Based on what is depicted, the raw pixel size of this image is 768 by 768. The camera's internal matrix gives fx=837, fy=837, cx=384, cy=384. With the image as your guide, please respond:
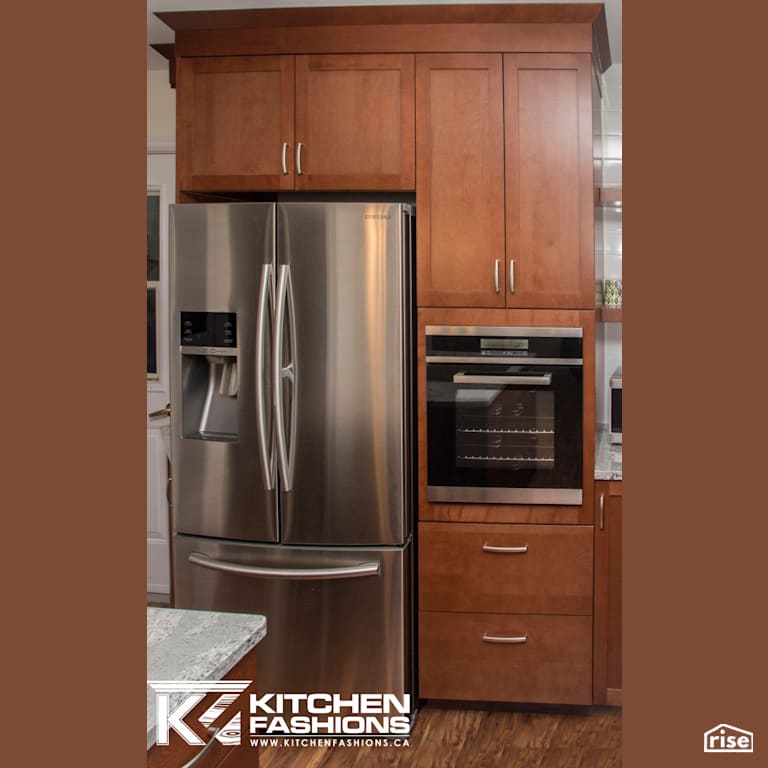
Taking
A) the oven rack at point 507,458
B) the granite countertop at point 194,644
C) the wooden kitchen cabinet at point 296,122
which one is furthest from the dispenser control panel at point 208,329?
the granite countertop at point 194,644

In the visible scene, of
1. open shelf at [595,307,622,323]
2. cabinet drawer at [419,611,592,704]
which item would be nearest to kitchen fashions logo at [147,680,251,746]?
cabinet drawer at [419,611,592,704]

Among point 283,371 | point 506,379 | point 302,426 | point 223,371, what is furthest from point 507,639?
point 223,371

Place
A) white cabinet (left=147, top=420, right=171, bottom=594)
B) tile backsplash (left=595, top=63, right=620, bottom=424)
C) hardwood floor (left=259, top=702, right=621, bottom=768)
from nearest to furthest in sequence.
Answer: hardwood floor (left=259, top=702, right=621, bottom=768), tile backsplash (left=595, top=63, right=620, bottom=424), white cabinet (left=147, top=420, right=171, bottom=594)

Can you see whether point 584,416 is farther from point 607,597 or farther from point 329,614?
point 329,614

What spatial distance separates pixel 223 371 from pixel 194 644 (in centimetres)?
155

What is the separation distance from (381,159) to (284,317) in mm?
606

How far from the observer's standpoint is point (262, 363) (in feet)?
8.18

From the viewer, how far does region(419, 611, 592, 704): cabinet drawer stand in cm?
262

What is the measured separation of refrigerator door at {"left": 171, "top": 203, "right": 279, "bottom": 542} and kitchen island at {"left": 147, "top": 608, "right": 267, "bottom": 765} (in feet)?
4.12

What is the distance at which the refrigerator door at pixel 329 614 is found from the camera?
101 inches

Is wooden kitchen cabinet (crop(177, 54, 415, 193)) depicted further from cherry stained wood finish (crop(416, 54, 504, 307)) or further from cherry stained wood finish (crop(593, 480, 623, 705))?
cherry stained wood finish (crop(593, 480, 623, 705))

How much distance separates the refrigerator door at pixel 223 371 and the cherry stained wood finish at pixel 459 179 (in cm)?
50

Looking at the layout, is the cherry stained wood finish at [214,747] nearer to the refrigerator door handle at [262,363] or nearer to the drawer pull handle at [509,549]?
the refrigerator door handle at [262,363]
